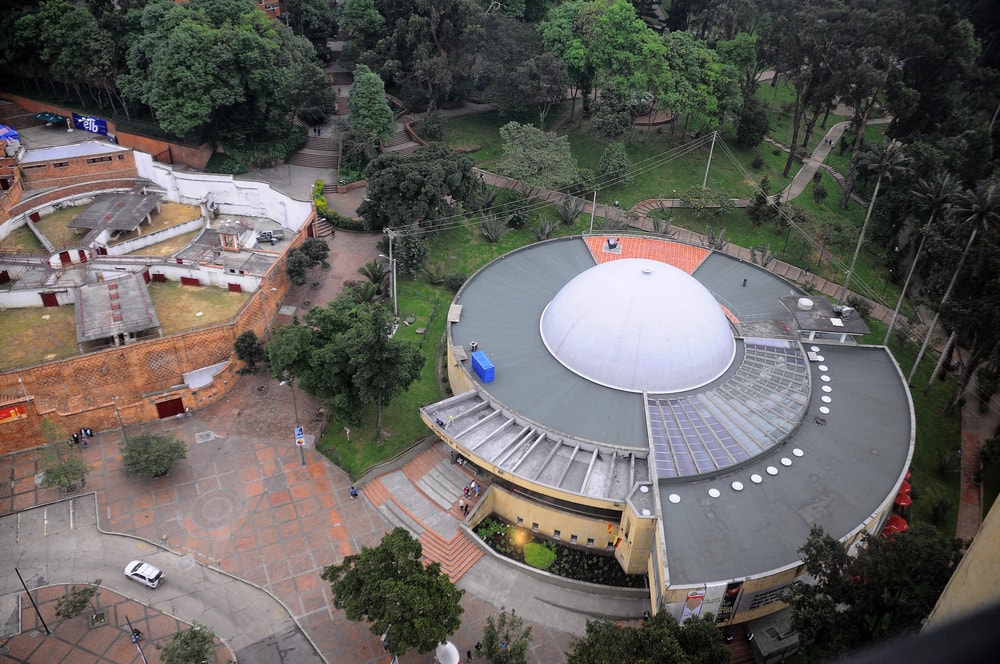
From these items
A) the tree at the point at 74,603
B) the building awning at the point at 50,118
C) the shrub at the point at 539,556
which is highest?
the building awning at the point at 50,118

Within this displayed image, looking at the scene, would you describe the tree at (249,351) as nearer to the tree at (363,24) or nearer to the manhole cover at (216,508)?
the manhole cover at (216,508)

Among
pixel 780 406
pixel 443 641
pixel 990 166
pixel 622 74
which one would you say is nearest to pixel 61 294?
pixel 443 641

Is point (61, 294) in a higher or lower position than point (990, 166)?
lower

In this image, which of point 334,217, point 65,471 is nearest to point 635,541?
point 65,471

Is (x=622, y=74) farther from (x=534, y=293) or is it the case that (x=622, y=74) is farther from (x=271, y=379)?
(x=271, y=379)

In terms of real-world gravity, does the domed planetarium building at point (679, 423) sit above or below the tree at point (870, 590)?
below

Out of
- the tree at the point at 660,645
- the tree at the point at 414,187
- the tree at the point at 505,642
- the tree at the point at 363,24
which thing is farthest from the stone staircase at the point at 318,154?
the tree at the point at 660,645

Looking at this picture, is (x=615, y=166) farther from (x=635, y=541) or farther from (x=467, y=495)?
(x=635, y=541)

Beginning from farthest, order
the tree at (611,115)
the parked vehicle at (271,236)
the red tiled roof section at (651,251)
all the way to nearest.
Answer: the tree at (611,115)
the parked vehicle at (271,236)
the red tiled roof section at (651,251)
